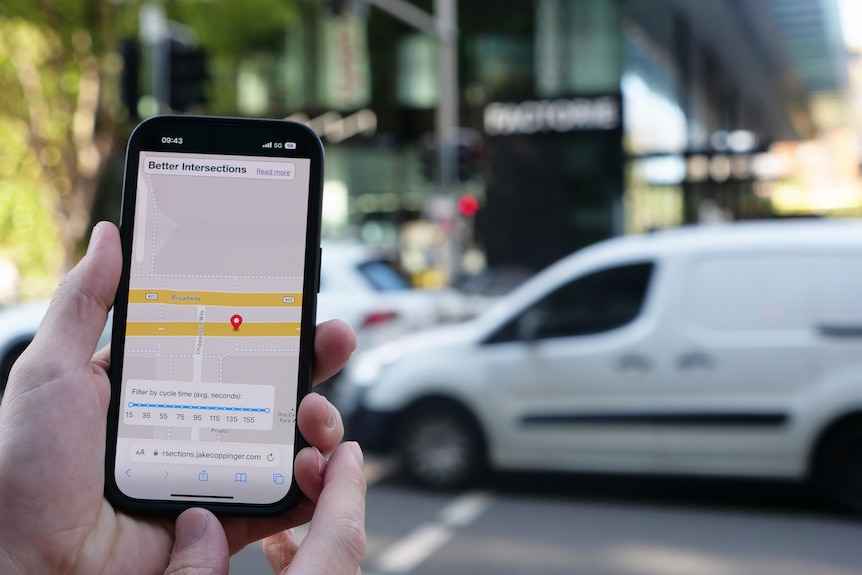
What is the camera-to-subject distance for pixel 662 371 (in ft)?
23.4

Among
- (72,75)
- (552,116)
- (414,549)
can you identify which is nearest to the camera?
(414,549)

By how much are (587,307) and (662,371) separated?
2.45 ft

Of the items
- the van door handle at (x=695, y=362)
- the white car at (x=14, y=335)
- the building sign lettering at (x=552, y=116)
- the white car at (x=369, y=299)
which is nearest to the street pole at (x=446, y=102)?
the building sign lettering at (x=552, y=116)

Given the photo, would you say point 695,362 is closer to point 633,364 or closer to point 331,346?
point 633,364

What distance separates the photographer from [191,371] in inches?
77.9

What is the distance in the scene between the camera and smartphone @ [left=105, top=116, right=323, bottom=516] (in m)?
1.93

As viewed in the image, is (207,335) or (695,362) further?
(695,362)

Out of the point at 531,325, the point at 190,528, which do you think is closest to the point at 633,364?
the point at 531,325

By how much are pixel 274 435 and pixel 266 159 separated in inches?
21.0

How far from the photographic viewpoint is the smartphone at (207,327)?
193 centimetres

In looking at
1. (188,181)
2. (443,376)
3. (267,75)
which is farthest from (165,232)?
(267,75)

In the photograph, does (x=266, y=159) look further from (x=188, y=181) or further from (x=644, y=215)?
(x=644, y=215)

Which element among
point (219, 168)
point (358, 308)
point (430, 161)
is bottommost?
point (358, 308)

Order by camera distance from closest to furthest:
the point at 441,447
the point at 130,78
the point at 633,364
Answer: the point at 633,364
the point at 441,447
the point at 130,78
